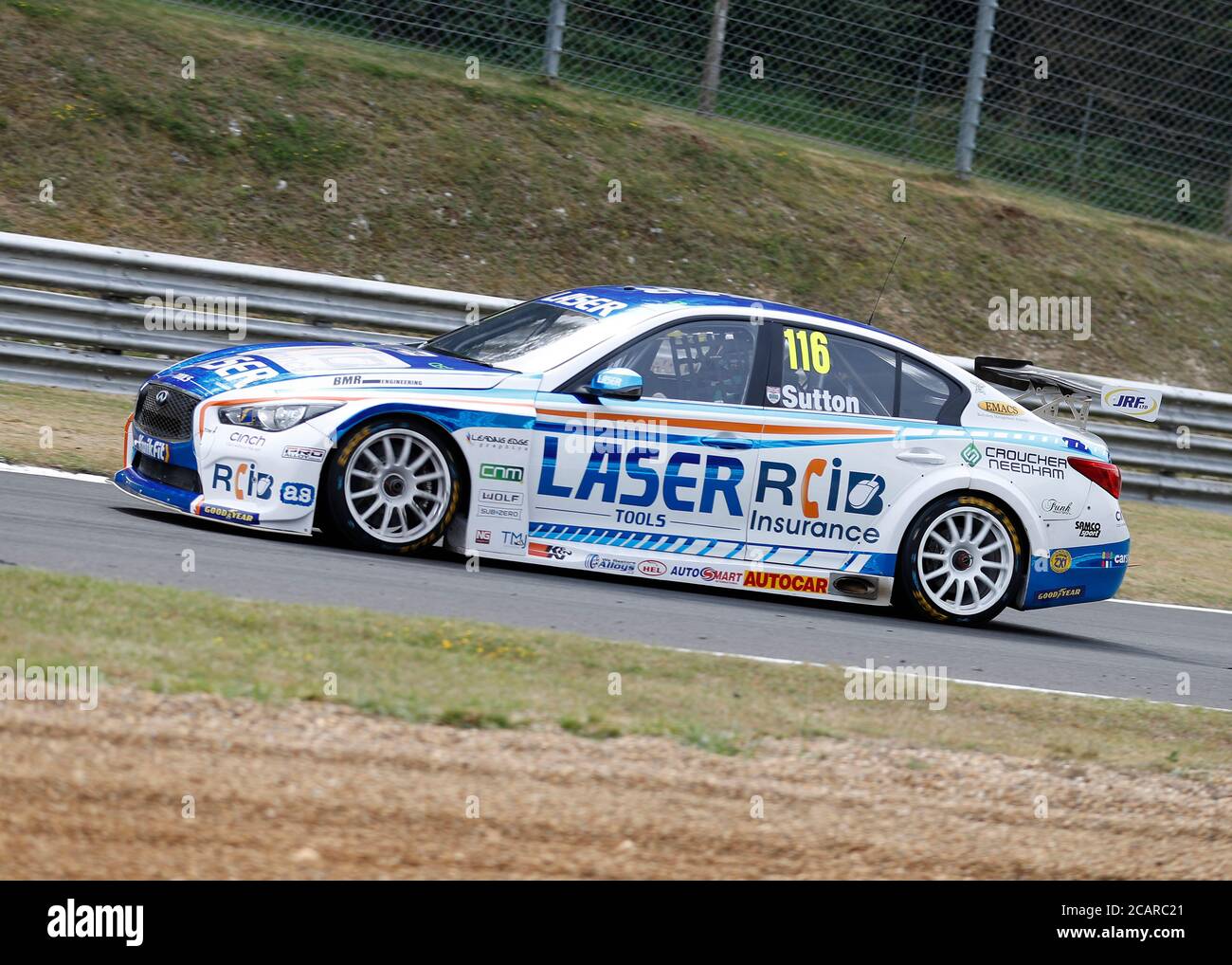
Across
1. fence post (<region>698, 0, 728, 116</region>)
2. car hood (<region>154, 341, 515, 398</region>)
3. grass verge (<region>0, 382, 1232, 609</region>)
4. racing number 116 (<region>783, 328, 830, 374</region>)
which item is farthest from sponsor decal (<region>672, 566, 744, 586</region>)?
fence post (<region>698, 0, 728, 116</region>)

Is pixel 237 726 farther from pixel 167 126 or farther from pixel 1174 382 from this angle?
pixel 1174 382

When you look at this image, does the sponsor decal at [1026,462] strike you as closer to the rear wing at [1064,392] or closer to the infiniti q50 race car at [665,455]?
the infiniti q50 race car at [665,455]

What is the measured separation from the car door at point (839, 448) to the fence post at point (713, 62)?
27.9 ft

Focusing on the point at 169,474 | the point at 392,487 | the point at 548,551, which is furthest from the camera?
the point at 548,551

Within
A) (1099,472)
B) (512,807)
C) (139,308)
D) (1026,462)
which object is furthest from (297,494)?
(139,308)

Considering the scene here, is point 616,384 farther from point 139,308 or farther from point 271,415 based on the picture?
point 139,308

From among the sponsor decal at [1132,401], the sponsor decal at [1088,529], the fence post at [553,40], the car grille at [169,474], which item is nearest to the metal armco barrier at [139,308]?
the sponsor decal at [1132,401]

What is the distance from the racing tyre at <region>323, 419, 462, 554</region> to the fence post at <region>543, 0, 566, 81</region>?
9416 mm

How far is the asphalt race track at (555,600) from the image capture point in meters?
7.00

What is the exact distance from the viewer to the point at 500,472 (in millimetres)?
7988

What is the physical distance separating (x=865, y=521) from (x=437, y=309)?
557cm

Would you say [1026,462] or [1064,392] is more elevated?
[1064,392]

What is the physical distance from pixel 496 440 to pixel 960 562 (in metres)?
2.92

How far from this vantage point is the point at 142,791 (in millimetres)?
4340
